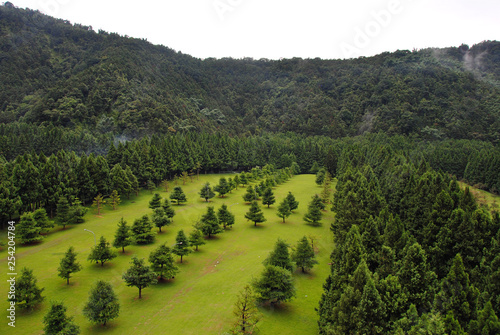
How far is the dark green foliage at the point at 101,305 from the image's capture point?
28250 mm

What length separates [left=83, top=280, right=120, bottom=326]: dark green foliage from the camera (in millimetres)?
28250

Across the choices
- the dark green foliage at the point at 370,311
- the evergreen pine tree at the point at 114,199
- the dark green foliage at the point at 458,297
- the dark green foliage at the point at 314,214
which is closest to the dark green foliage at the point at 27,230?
the evergreen pine tree at the point at 114,199

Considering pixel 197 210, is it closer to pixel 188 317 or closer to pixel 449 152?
pixel 188 317

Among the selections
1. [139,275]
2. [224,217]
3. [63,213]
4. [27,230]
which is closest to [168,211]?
[224,217]

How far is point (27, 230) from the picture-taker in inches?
1742

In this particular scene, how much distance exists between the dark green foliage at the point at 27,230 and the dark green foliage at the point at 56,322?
79.3 feet

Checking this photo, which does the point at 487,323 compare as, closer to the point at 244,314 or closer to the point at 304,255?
the point at 244,314

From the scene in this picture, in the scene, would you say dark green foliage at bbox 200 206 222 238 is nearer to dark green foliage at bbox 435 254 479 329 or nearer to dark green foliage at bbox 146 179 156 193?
dark green foliage at bbox 146 179 156 193

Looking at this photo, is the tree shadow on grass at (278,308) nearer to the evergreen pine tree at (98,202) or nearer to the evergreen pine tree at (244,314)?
the evergreen pine tree at (244,314)

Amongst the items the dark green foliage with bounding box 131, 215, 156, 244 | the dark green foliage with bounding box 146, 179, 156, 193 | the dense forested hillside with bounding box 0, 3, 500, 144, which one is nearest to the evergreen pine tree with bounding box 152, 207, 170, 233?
the dark green foliage with bounding box 131, 215, 156, 244

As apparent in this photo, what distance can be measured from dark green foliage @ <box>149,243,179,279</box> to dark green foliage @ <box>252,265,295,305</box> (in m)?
11.1

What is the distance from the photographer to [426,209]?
132ft

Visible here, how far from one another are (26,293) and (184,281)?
16300 millimetres

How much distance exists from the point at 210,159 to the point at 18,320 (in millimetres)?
81097
